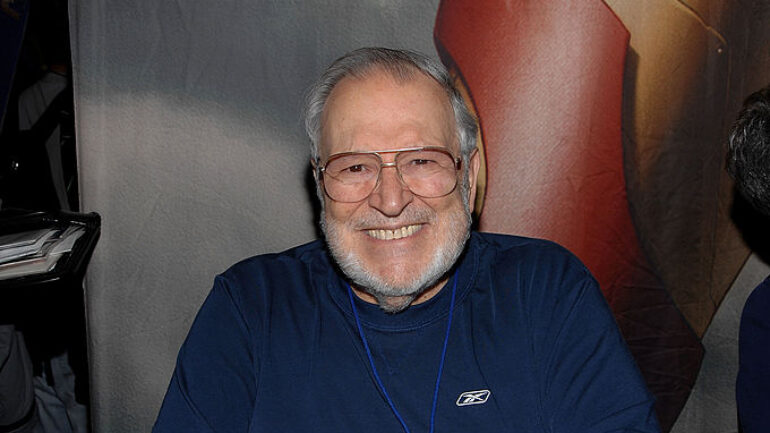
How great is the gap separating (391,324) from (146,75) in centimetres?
122

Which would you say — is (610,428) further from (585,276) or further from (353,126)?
(353,126)

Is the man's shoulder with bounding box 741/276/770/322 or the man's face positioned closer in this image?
the man's face

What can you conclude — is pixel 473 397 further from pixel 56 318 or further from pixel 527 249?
pixel 56 318

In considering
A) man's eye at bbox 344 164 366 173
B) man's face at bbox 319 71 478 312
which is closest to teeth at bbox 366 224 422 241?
man's face at bbox 319 71 478 312

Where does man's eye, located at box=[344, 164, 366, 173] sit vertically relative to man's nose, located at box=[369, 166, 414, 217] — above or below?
above

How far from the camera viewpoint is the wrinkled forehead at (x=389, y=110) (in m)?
1.40

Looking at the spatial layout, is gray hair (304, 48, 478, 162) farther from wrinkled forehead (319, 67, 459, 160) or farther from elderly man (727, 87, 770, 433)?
elderly man (727, 87, 770, 433)

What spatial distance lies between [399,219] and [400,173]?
10 centimetres

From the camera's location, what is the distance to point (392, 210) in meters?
1.37

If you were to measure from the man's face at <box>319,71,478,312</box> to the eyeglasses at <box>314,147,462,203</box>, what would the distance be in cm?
1

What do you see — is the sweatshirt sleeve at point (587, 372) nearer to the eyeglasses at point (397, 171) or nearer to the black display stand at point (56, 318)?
the eyeglasses at point (397, 171)

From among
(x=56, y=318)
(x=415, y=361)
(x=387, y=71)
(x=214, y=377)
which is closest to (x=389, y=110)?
(x=387, y=71)

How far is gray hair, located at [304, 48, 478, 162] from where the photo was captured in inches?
56.7

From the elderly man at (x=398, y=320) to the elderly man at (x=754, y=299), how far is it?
615 mm
